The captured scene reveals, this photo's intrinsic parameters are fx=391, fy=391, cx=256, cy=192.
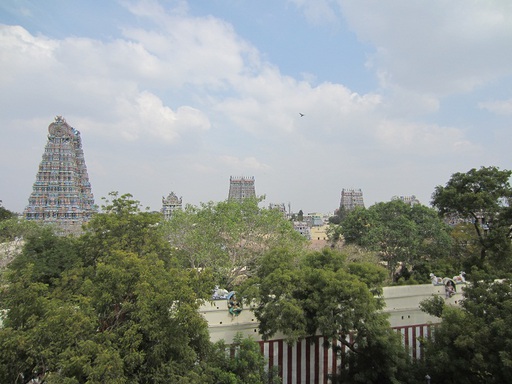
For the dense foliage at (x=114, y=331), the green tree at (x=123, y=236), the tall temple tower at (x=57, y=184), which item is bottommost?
the dense foliage at (x=114, y=331)

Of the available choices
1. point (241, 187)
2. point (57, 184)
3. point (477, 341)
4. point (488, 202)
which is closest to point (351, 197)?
point (241, 187)

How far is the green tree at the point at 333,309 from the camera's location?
12094mm

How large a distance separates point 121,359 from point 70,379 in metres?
0.98

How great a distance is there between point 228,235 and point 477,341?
12933 millimetres

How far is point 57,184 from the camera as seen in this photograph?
1884 inches

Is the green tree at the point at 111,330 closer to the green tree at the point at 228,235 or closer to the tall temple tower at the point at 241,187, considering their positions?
the green tree at the point at 228,235

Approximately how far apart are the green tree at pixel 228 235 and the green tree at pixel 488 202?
335 inches

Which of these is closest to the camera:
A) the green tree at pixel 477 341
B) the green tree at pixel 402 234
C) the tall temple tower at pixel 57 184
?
the green tree at pixel 477 341

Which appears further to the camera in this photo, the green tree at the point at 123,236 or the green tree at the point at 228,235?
the green tree at the point at 228,235

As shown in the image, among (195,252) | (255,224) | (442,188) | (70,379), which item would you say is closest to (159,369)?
(70,379)

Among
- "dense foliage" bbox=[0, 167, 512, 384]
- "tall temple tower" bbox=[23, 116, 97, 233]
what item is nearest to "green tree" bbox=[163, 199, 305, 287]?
"dense foliage" bbox=[0, 167, 512, 384]

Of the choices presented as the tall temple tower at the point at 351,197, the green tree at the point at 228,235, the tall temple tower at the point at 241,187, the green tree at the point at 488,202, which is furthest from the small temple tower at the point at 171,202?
the green tree at the point at 488,202

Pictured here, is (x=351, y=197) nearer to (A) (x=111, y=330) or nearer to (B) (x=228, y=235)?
(B) (x=228, y=235)

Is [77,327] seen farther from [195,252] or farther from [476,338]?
[195,252]
